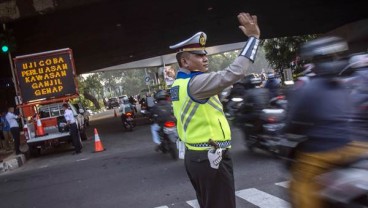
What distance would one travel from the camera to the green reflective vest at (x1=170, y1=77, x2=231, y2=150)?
3305mm

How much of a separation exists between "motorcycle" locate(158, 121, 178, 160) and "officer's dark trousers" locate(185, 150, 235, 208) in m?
6.60

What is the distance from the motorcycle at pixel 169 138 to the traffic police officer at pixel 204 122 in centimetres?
652

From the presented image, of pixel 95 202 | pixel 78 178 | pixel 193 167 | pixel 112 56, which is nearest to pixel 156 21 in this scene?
pixel 112 56

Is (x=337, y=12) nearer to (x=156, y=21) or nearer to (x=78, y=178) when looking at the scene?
(x=156, y=21)

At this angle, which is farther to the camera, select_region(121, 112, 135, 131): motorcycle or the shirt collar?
select_region(121, 112, 135, 131): motorcycle

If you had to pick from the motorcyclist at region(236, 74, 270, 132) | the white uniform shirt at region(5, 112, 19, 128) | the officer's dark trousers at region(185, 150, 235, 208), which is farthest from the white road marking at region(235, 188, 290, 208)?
the white uniform shirt at region(5, 112, 19, 128)

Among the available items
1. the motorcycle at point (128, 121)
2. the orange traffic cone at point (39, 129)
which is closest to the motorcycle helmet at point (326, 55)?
the orange traffic cone at point (39, 129)

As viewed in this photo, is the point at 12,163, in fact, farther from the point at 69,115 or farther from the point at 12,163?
the point at 69,115

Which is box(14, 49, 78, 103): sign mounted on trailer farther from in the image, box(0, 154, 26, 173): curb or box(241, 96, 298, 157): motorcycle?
box(241, 96, 298, 157): motorcycle

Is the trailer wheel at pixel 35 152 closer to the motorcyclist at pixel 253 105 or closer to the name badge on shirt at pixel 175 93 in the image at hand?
the motorcyclist at pixel 253 105

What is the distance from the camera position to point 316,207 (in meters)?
2.99

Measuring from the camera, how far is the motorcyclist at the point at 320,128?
3.05 m

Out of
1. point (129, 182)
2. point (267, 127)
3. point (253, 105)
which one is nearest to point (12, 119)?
point (129, 182)

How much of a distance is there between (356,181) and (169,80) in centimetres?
1935
